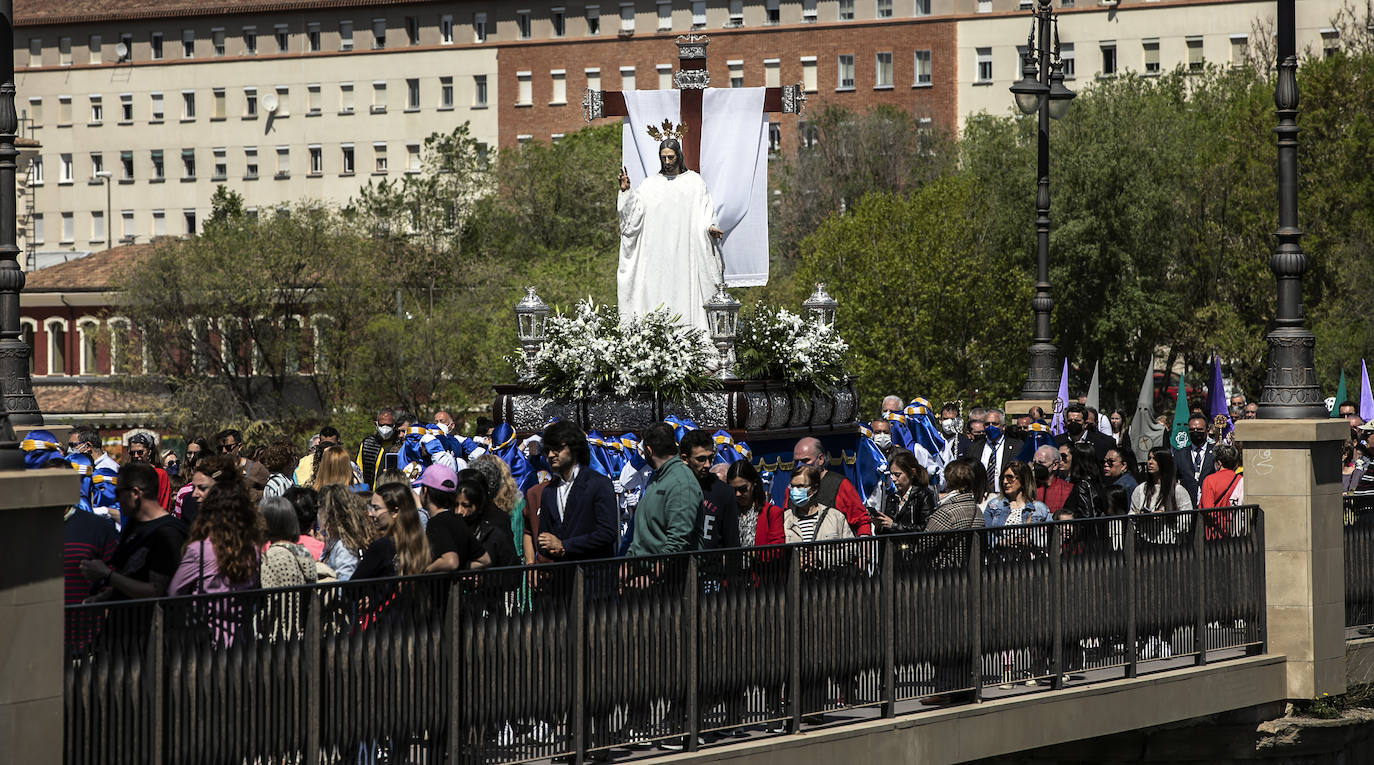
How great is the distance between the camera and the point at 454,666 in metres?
9.54

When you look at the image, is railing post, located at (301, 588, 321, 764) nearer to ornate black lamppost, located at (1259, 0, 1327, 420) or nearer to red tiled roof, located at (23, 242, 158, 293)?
ornate black lamppost, located at (1259, 0, 1327, 420)

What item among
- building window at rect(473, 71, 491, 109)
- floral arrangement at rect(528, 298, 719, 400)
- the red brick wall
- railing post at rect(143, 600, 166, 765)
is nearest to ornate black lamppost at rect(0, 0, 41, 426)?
floral arrangement at rect(528, 298, 719, 400)

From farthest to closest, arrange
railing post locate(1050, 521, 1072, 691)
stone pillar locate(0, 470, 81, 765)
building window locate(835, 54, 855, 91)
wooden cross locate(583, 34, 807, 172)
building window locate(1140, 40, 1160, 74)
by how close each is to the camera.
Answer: building window locate(835, 54, 855, 91) < building window locate(1140, 40, 1160, 74) < wooden cross locate(583, 34, 807, 172) < railing post locate(1050, 521, 1072, 691) < stone pillar locate(0, 470, 81, 765)

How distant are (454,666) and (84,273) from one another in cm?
8001

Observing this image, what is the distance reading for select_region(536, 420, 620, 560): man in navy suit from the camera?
438 inches

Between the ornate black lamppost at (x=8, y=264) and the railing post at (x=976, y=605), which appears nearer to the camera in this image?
the railing post at (x=976, y=605)

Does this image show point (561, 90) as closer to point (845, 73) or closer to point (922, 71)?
point (845, 73)

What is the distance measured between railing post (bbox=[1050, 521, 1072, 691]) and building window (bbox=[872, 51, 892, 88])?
269 feet

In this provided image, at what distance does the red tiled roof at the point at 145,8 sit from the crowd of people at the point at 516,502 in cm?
8703

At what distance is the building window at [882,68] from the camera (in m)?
93.3

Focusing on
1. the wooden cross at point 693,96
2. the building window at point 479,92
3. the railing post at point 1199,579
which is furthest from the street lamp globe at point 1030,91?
the building window at point 479,92

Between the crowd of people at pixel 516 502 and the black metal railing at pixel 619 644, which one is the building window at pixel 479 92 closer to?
the crowd of people at pixel 516 502

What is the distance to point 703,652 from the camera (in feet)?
35.1

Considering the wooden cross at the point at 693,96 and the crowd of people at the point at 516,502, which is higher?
the wooden cross at the point at 693,96
